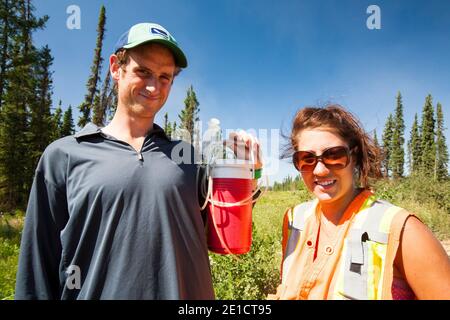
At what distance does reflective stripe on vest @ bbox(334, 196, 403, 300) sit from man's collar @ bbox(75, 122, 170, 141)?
4.14ft

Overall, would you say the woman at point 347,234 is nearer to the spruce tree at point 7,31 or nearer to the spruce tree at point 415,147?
the spruce tree at point 7,31

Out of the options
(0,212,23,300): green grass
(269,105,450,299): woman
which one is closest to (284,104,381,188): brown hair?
(269,105,450,299): woman

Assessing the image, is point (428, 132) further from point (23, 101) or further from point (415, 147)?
point (23, 101)

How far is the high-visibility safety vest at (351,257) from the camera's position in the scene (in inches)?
58.4

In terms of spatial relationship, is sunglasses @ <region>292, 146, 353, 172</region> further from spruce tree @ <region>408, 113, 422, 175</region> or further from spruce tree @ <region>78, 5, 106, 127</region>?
spruce tree @ <region>408, 113, 422, 175</region>

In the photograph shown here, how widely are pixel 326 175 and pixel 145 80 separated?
1224 mm

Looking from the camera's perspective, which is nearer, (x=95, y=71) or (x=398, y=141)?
(x=95, y=71)

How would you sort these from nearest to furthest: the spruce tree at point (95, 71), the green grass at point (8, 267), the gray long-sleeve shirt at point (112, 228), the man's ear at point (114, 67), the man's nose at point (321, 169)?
the gray long-sleeve shirt at point (112, 228) < the man's nose at point (321, 169) < the man's ear at point (114, 67) < the green grass at point (8, 267) < the spruce tree at point (95, 71)

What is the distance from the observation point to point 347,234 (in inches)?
64.2

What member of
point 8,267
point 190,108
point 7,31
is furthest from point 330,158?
point 190,108

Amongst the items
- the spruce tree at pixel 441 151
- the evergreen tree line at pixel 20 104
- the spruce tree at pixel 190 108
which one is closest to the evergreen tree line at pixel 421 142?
the spruce tree at pixel 441 151

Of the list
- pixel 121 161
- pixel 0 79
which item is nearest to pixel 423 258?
pixel 121 161

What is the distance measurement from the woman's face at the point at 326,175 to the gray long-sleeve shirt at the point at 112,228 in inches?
27.8
